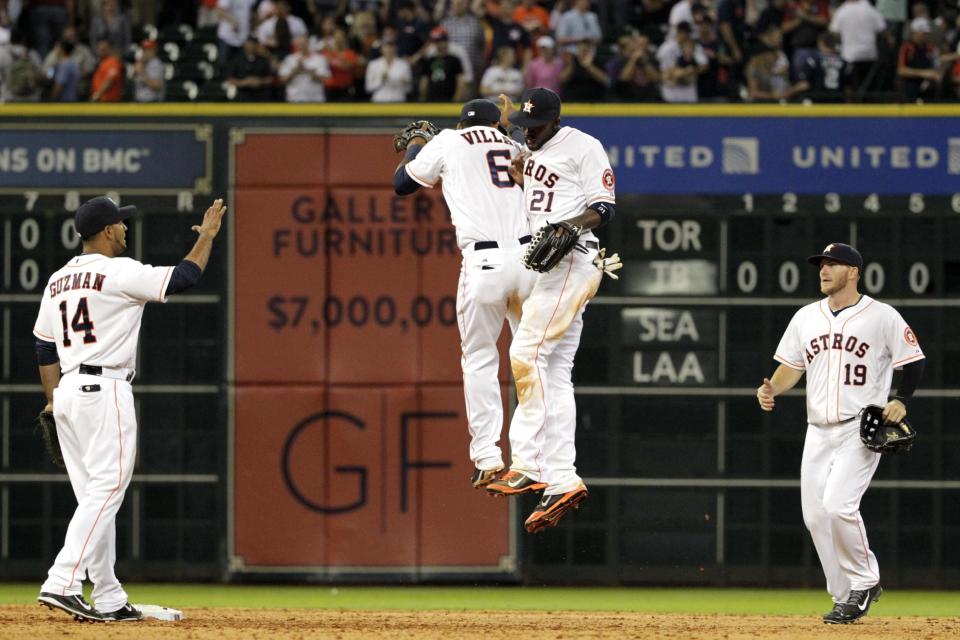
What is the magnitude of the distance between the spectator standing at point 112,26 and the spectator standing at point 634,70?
192 inches

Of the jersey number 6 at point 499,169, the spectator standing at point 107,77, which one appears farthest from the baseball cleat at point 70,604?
the spectator standing at point 107,77

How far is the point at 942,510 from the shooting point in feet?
49.6

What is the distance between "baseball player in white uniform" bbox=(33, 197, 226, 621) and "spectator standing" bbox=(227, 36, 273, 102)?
592 cm

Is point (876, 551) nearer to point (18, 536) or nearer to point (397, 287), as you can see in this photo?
point (397, 287)

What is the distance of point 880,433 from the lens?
1166 centimetres

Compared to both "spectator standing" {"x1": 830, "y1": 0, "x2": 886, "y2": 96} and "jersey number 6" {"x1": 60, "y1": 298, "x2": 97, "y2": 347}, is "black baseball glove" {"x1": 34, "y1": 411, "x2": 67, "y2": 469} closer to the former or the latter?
"jersey number 6" {"x1": 60, "y1": 298, "x2": 97, "y2": 347}

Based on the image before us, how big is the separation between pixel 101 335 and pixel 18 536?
4.99 m

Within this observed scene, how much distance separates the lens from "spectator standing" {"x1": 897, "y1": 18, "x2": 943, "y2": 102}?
16875 millimetres

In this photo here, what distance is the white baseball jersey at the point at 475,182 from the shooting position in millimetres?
10961

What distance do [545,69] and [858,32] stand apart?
10.1 ft

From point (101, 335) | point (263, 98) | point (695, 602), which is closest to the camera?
point (101, 335)

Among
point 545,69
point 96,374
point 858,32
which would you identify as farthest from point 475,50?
point 96,374

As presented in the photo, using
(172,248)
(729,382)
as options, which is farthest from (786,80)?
(172,248)

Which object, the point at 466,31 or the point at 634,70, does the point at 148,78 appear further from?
the point at 634,70
